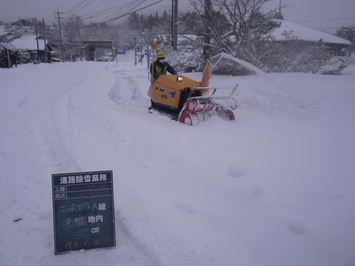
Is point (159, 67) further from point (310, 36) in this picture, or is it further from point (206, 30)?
point (310, 36)

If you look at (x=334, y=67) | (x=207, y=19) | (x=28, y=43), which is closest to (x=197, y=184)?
(x=334, y=67)

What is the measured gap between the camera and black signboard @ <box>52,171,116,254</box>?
2037 millimetres

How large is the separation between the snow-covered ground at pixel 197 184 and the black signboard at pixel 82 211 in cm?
13

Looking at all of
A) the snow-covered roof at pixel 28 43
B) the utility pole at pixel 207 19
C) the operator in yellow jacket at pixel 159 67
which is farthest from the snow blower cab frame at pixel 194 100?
the snow-covered roof at pixel 28 43

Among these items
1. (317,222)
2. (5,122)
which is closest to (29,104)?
(5,122)

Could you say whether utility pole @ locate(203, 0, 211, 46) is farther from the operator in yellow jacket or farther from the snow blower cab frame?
the snow blower cab frame

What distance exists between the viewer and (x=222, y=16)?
38.4ft

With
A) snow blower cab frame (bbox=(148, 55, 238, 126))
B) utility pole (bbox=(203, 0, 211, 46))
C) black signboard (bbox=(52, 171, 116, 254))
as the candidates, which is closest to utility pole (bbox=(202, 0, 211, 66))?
utility pole (bbox=(203, 0, 211, 46))

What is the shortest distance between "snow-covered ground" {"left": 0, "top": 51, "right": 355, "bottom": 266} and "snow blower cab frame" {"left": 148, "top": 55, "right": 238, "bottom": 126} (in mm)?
298

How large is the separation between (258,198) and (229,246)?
2.77 feet

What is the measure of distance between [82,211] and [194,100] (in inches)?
162

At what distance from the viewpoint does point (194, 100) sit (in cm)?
571

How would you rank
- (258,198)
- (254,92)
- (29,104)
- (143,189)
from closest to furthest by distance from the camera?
1. (258,198)
2. (143,189)
3. (29,104)
4. (254,92)

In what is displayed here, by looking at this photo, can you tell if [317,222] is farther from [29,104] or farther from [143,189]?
[29,104]
